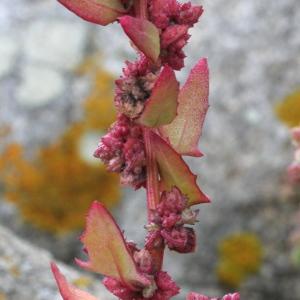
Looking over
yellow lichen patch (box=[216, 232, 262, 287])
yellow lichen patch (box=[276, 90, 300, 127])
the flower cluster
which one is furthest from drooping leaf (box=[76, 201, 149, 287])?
yellow lichen patch (box=[276, 90, 300, 127])

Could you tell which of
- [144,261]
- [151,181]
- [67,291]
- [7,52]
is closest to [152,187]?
[151,181]

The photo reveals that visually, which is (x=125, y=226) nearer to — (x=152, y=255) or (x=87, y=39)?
(x=87, y=39)

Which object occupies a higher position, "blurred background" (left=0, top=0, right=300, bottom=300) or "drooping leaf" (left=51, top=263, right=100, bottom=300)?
"blurred background" (left=0, top=0, right=300, bottom=300)

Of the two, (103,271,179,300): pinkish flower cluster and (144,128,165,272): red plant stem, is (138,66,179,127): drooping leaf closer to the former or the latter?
(144,128,165,272): red plant stem

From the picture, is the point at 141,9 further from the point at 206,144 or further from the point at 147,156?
the point at 206,144

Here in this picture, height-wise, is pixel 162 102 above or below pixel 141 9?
below

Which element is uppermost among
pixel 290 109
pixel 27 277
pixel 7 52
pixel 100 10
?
pixel 7 52

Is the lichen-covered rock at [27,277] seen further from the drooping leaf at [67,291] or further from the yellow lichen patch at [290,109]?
the yellow lichen patch at [290,109]
